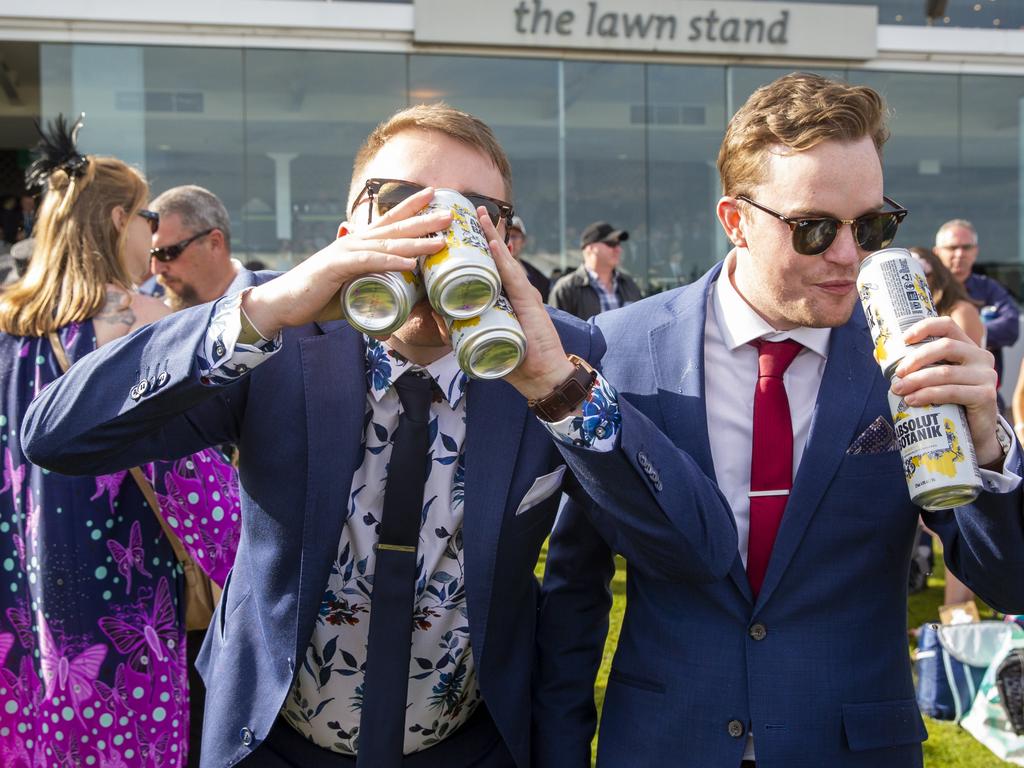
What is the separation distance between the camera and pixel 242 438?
6.20 ft

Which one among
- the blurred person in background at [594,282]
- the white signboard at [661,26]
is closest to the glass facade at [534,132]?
the white signboard at [661,26]

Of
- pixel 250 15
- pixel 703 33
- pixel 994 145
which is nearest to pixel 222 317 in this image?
pixel 250 15

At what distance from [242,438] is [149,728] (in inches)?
55.1

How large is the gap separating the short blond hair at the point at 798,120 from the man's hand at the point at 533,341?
26.8 inches

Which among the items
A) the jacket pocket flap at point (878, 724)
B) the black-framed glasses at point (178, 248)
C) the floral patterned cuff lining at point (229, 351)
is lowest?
the jacket pocket flap at point (878, 724)

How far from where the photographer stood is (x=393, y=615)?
1795 mm

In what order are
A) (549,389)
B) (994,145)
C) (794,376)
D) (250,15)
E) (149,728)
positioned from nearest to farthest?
(549,389)
(794,376)
(149,728)
(250,15)
(994,145)

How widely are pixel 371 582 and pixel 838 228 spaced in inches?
43.3

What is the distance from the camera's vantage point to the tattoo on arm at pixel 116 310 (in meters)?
2.91

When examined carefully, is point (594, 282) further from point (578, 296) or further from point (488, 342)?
point (488, 342)

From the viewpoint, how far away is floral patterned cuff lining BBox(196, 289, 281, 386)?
A: 1.63 meters

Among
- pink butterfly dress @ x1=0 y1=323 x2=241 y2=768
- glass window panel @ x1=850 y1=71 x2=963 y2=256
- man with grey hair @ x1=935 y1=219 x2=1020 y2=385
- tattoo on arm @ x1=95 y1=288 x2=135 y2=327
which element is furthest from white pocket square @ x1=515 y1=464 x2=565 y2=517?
glass window panel @ x1=850 y1=71 x2=963 y2=256

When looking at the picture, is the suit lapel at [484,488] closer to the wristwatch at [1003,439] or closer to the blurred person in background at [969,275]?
the wristwatch at [1003,439]

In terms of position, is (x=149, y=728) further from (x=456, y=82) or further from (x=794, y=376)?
(x=456, y=82)
